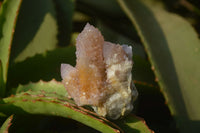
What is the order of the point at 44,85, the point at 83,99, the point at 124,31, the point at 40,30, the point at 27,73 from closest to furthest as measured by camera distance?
the point at 83,99
the point at 44,85
the point at 27,73
the point at 40,30
the point at 124,31

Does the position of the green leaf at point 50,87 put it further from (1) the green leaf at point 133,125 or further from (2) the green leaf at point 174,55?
(2) the green leaf at point 174,55

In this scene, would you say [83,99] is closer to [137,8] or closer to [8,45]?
[8,45]

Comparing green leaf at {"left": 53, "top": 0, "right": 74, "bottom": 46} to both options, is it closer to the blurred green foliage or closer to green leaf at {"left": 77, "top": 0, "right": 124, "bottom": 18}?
the blurred green foliage

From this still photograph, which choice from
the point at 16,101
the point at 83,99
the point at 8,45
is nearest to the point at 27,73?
the point at 8,45

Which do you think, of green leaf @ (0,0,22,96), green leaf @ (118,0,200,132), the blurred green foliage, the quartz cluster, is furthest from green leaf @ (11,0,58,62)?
the quartz cluster

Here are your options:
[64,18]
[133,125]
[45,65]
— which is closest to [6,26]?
[45,65]

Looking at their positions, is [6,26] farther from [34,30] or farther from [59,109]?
[59,109]
